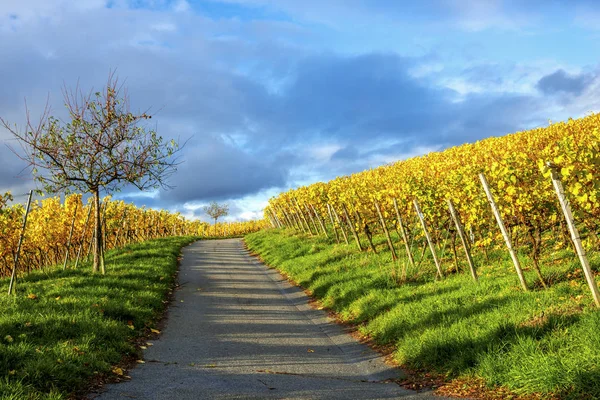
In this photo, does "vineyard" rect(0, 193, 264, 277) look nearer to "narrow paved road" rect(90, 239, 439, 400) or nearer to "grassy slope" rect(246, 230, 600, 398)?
"narrow paved road" rect(90, 239, 439, 400)

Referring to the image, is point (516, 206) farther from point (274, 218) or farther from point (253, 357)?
point (274, 218)

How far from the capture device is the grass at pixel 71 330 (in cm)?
572

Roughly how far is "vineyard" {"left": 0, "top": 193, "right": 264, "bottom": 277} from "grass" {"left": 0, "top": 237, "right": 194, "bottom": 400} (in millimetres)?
3584

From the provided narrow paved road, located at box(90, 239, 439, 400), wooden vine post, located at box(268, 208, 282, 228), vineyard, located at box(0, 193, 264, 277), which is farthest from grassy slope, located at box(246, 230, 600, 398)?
wooden vine post, located at box(268, 208, 282, 228)

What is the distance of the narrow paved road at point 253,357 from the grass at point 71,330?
0.51 m

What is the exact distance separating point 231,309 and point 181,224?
42.9 m

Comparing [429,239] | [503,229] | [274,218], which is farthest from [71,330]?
[274,218]

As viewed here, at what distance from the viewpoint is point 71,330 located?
7.65m

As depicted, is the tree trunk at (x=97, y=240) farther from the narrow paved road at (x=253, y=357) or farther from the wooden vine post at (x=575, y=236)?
the wooden vine post at (x=575, y=236)

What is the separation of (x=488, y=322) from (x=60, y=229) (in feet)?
78.5

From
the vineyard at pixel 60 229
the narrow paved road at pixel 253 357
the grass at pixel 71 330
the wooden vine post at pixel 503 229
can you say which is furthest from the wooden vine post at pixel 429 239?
the vineyard at pixel 60 229

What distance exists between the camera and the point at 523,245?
11531 millimetres

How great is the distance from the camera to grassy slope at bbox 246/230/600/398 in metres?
5.29

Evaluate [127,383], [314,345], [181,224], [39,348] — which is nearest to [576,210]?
[314,345]
